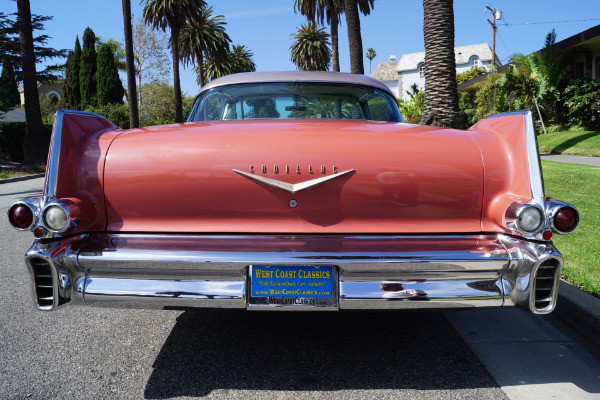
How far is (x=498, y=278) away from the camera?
244 cm

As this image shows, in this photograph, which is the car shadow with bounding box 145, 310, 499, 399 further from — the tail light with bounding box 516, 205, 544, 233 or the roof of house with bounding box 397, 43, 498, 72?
the roof of house with bounding box 397, 43, 498, 72

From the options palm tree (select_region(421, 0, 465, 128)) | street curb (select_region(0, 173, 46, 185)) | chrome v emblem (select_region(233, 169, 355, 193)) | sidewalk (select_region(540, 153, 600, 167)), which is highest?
palm tree (select_region(421, 0, 465, 128))

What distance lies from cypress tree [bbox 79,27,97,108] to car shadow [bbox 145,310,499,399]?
42680 millimetres

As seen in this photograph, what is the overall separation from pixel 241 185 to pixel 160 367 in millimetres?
1157

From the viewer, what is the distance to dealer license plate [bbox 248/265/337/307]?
7.99 feet

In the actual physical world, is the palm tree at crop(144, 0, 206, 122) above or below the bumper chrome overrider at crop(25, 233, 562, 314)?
above

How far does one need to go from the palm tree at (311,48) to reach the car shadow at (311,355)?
4884cm

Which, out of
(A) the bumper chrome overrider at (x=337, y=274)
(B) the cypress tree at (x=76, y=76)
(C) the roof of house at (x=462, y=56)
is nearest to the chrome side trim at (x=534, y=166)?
(A) the bumper chrome overrider at (x=337, y=274)

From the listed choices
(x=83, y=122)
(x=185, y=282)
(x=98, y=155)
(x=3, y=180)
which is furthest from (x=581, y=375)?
(x=3, y=180)

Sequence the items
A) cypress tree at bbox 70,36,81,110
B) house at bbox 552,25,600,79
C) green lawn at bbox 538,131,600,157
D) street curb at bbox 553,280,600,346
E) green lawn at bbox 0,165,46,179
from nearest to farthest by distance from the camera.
A: street curb at bbox 553,280,600,346, green lawn at bbox 538,131,600,157, green lawn at bbox 0,165,46,179, house at bbox 552,25,600,79, cypress tree at bbox 70,36,81,110

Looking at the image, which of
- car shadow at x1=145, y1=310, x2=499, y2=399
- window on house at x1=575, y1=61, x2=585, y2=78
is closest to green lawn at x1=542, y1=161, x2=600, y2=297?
car shadow at x1=145, y1=310, x2=499, y2=399

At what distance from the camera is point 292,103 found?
12.6 ft

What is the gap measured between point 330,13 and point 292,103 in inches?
1046

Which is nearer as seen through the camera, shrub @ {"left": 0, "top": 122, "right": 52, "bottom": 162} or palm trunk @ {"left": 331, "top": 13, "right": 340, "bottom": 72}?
shrub @ {"left": 0, "top": 122, "right": 52, "bottom": 162}
